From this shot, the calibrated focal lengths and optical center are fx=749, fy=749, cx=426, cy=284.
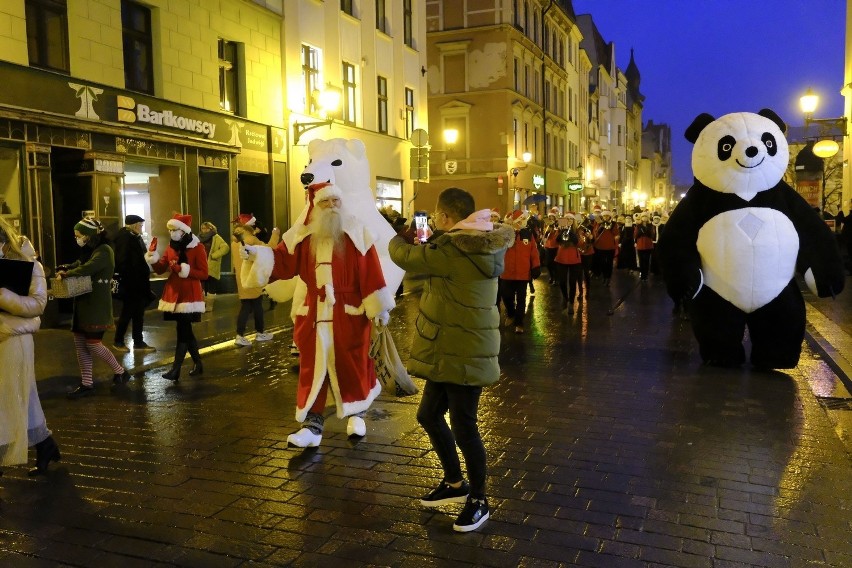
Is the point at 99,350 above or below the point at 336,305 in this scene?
below

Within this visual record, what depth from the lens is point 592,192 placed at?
189 feet

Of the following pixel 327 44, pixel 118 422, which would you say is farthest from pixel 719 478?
pixel 327 44

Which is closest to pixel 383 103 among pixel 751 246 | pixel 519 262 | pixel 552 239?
pixel 552 239

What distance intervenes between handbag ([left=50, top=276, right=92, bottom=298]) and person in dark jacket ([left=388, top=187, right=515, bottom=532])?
4534 mm

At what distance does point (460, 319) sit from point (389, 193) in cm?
2202

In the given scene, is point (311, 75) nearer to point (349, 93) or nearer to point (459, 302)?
point (349, 93)

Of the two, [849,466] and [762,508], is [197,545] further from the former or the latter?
[849,466]

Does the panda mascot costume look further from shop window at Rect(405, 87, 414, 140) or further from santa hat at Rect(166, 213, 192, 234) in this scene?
shop window at Rect(405, 87, 414, 140)

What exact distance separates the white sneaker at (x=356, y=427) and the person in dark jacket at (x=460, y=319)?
1.74 meters

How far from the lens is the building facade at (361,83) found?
19.5 m

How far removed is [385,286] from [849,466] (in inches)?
142

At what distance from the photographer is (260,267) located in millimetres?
5559

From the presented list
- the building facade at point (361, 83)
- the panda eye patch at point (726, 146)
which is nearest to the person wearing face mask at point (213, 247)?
the building facade at point (361, 83)

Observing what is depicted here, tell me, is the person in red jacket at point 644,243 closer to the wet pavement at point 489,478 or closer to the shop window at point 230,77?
the shop window at point 230,77
